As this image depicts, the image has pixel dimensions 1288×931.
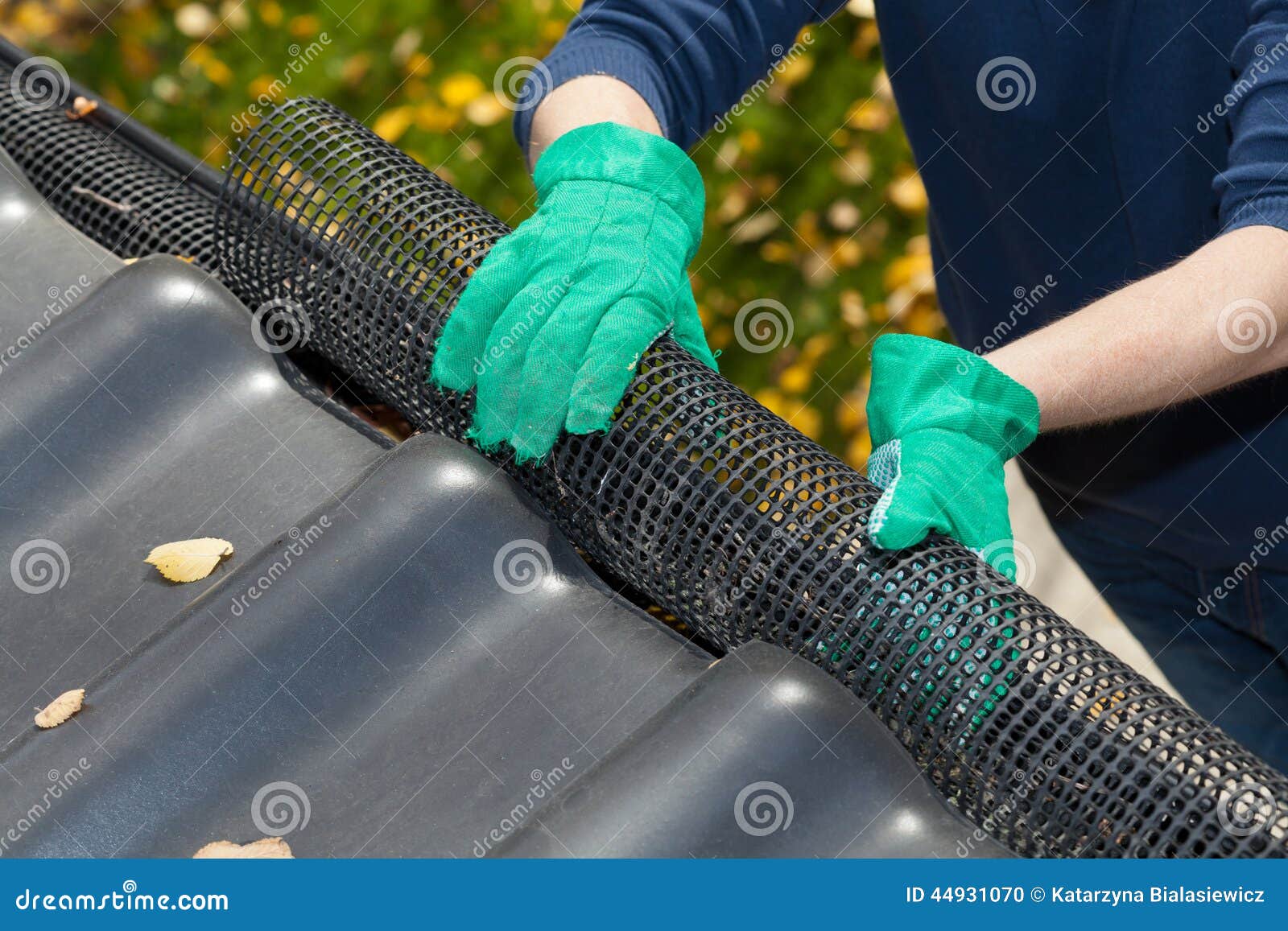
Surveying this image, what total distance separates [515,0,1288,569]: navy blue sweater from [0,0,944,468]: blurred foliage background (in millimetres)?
1918

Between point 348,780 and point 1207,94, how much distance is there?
1.83 m

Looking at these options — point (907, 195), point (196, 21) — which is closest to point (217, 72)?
point (196, 21)

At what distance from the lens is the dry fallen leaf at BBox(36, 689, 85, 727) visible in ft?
5.08

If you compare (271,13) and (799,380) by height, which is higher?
(799,380)

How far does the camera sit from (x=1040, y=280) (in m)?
2.51

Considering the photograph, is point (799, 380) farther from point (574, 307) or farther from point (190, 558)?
point (190, 558)

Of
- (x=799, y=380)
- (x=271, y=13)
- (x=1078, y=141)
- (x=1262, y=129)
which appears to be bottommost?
(x=271, y=13)

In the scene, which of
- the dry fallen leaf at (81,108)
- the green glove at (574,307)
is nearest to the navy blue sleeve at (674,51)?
the green glove at (574,307)

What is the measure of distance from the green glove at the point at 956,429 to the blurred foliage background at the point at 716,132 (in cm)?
274

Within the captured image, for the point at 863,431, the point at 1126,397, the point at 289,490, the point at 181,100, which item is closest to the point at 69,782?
the point at 289,490

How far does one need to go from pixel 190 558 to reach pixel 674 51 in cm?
129

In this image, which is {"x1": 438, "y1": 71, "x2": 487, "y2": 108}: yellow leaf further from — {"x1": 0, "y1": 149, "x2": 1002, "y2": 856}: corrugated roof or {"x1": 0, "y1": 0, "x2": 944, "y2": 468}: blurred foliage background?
{"x1": 0, "y1": 149, "x2": 1002, "y2": 856}: corrugated roof

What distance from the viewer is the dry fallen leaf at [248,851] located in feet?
4.66

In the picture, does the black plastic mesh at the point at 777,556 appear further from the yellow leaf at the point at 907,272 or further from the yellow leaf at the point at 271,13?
the yellow leaf at the point at 271,13
